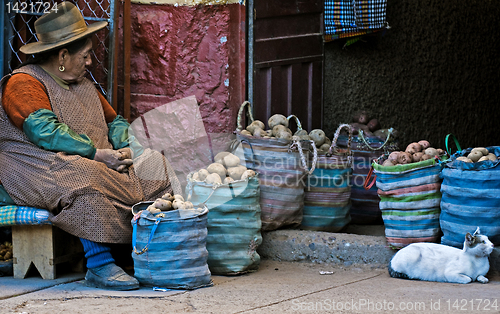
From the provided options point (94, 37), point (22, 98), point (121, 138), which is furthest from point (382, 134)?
point (22, 98)

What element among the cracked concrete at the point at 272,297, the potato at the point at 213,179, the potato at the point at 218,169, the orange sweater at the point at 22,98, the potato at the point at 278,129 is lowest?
the cracked concrete at the point at 272,297

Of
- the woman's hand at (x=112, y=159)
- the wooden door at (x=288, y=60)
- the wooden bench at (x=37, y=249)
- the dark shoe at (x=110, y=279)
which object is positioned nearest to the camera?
the dark shoe at (x=110, y=279)

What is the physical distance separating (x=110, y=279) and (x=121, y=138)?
108 cm

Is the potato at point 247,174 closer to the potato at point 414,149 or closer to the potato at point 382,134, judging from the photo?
the potato at point 414,149

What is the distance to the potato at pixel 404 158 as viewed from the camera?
12.4 ft

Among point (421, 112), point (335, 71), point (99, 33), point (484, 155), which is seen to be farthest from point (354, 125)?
point (99, 33)

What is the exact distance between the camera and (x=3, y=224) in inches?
131

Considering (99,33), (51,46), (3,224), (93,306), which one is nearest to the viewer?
(93,306)

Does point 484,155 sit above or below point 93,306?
above

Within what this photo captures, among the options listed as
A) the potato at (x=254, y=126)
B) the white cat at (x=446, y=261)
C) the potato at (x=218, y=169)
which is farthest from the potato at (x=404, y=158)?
the potato at (x=218, y=169)

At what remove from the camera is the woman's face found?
370 centimetres

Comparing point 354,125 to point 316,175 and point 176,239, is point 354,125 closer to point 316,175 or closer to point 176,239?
point 316,175

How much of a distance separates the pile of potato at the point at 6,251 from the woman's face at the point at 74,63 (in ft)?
3.79

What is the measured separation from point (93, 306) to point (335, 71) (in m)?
3.37
